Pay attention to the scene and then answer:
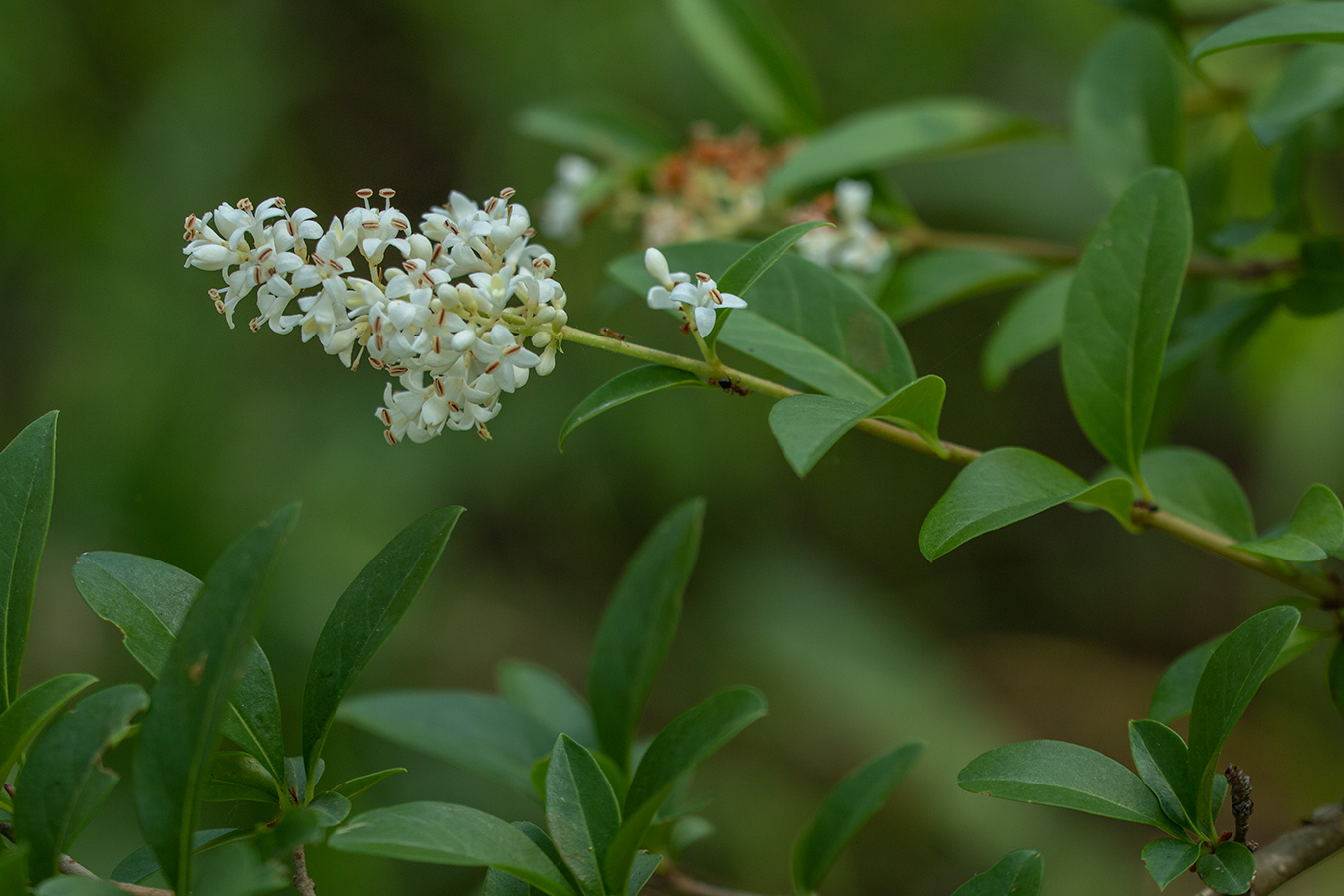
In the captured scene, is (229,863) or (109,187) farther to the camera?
(109,187)

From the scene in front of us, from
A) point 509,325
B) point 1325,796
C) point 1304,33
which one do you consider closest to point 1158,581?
point 1325,796

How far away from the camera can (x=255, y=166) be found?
227 cm

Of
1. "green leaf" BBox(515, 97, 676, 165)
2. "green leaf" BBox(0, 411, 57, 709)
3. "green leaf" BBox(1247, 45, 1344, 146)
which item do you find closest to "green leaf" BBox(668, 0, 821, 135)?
"green leaf" BBox(515, 97, 676, 165)

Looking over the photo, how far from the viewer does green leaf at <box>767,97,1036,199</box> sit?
96cm

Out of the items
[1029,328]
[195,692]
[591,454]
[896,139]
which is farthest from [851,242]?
[591,454]

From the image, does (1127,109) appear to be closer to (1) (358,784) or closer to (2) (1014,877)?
(2) (1014,877)

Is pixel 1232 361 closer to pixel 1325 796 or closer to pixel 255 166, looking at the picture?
pixel 1325 796

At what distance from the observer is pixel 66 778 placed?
453mm

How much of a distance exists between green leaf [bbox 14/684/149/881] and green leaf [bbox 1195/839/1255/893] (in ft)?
1.68

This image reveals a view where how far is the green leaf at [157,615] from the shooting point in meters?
0.53

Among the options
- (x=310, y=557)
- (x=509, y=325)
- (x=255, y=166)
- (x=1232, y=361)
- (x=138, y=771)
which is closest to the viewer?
(x=138, y=771)

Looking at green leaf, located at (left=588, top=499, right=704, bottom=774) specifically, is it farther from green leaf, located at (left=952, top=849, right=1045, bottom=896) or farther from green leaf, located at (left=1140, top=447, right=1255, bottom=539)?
green leaf, located at (left=1140, top=447, right=1255, bottom=539)

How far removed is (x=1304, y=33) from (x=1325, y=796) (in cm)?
212

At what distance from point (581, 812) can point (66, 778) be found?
24cm
